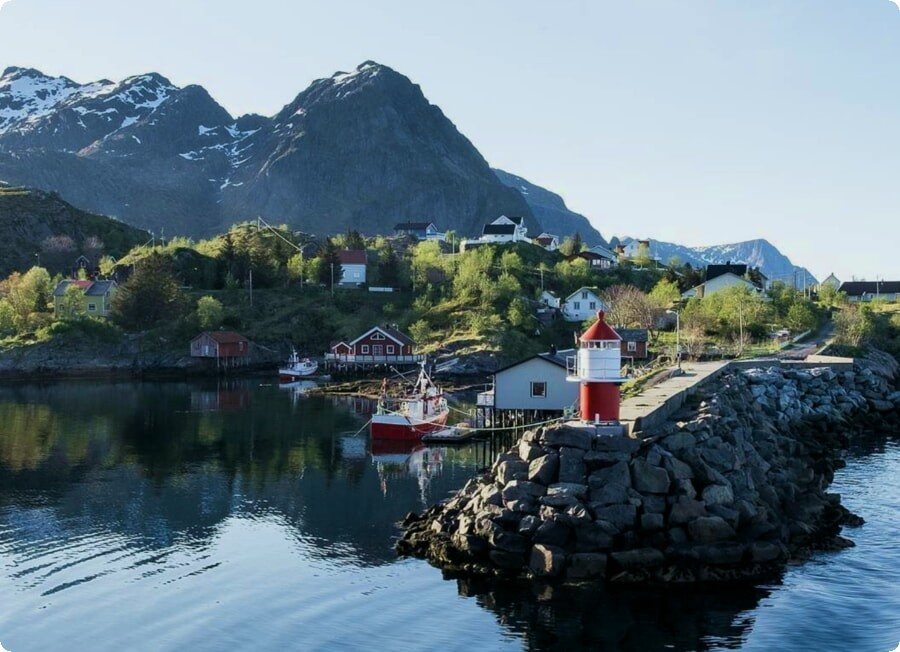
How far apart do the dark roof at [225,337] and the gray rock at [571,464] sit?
7832 centimetres

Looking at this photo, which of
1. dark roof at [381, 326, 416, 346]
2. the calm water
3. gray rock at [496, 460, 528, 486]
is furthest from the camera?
dark roof at [381, 326, 416, 346]

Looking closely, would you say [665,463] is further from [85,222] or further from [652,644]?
[85,222]

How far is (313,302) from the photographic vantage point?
11512cm

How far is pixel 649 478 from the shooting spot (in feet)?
87.5

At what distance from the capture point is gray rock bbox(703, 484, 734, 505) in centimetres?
2670

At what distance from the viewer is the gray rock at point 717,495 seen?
26.7 metres

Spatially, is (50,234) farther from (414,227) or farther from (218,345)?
(218,345)

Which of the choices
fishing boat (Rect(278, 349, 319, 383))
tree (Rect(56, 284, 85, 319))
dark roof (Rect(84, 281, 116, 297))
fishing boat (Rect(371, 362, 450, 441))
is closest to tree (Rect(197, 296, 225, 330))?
tree (Rect(56, 284, 85, 319))

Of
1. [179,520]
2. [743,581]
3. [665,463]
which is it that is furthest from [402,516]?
[743,581]

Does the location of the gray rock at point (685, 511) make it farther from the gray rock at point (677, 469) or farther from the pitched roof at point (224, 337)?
the pitched roof at point (224, 337)

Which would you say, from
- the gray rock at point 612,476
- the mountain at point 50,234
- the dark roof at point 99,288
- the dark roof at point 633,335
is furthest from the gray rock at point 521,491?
the mountain at point 50,234

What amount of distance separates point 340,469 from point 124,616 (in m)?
19.7

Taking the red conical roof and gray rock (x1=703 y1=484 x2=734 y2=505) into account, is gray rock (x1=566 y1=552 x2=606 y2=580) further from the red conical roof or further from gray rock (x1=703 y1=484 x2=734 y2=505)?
the red conical roof

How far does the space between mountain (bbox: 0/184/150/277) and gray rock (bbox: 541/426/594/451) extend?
136269 millimetres
